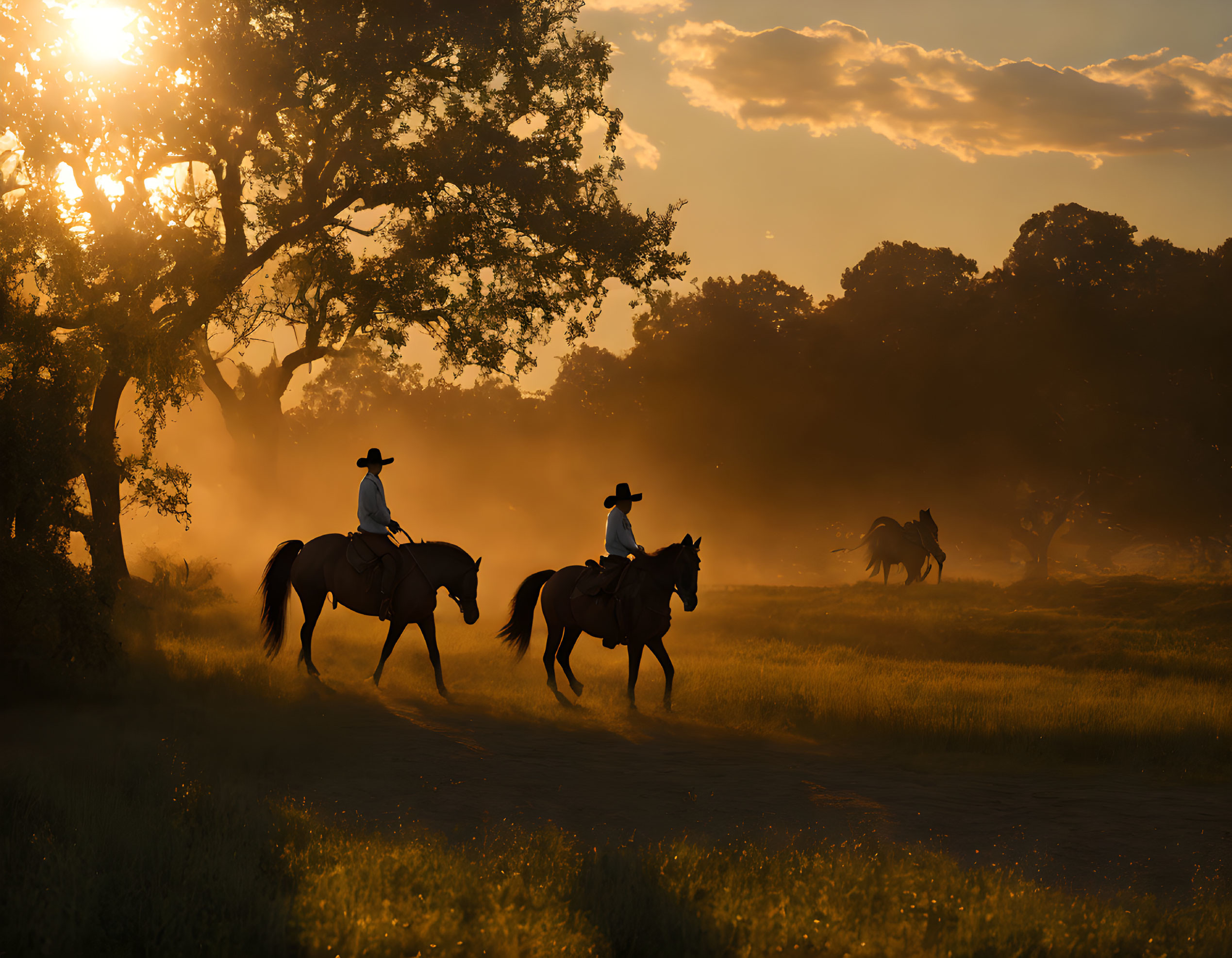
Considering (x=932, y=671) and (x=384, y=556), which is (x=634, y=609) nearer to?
(x=384, y=556)

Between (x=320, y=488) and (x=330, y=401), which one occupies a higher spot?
(x=330, y=401)

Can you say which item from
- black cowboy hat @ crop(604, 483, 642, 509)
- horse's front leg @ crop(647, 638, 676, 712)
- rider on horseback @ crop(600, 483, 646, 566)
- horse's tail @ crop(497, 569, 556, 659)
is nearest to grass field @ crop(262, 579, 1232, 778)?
horse's front leg @ crop(647, 638, 676, 712)

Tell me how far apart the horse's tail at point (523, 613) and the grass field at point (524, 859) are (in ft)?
2.56

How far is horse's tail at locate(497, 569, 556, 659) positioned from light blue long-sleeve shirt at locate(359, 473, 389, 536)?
2658 millimetres

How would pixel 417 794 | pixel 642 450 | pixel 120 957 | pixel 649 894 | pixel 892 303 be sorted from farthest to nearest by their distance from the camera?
pixel 642 450 < pixel 892 303 < pixel 417 794 < pixel 649 894 < pixel 120 957

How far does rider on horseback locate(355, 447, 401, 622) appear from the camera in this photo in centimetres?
1609

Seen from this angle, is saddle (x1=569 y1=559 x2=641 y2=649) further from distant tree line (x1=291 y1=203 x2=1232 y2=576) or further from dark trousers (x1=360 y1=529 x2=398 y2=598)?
distant tree line (x1=291 y1=203 x2=1232 y2=576)

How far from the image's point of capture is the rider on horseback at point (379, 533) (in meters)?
16.1

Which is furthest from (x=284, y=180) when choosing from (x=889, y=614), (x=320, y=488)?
(x=320, y=488)

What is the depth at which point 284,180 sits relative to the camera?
27.7m

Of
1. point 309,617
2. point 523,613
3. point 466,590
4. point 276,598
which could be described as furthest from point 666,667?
point 276,598

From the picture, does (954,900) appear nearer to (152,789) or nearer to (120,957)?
(120,957)

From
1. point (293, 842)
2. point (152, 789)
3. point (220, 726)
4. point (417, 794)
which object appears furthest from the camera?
point (220, 726)

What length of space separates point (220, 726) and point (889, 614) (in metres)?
21.1
